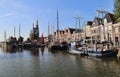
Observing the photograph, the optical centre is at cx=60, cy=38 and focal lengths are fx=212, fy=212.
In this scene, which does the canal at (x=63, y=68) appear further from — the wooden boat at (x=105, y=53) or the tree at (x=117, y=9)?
the tree at (x=117, y=9)

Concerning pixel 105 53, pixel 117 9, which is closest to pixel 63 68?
pixel 117 9

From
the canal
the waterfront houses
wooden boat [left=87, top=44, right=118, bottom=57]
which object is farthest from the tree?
the waterfront houses

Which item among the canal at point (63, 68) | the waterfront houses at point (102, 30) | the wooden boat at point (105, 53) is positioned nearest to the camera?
the canal at point (63, 68)

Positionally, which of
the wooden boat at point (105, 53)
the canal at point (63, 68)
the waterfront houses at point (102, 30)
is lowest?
the canal at point (63, 68)

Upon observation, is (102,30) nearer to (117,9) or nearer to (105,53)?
(105,53)

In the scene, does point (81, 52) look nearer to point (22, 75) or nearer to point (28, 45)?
point (22, 75)

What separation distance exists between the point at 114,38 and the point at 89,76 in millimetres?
55645

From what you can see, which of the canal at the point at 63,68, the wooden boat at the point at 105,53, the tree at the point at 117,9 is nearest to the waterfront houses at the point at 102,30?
the wooden boat at the point at 105,53

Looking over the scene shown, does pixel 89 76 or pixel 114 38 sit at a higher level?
pixel 114 38

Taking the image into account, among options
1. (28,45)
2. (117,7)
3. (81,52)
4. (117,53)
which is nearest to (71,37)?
(28,45)

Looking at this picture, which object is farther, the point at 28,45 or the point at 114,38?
the point at 28,45

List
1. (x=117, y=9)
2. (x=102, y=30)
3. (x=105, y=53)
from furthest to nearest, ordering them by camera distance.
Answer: (x=102, y=30)
(x=105, y=53)
(x=117, y=9)

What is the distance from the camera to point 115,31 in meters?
83.3

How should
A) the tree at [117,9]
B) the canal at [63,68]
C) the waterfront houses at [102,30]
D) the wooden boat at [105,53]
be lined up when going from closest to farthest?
the canal at [63,68] < the tree at [117,9] < the wooden boat at [105,53] < the waterfront houses at [102,30]
